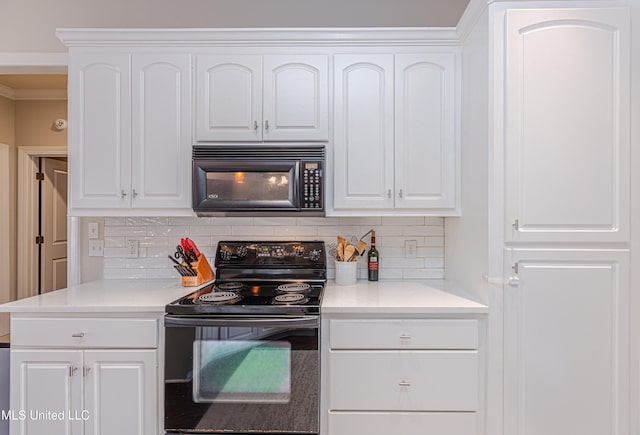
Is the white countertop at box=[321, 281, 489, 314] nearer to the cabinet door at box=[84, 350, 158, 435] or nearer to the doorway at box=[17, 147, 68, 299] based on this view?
the cabinet door at box=[84, 350, 158, 435]

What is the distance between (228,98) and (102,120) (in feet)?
2.28

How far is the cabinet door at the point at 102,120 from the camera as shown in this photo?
7.25 ft

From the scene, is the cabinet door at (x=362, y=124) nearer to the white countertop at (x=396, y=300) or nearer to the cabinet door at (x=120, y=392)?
the white countertop at (x=396, y=300)

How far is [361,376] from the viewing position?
6.04 feet

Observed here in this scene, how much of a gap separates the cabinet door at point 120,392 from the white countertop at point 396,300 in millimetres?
868

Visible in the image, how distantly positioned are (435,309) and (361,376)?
45 centimetres

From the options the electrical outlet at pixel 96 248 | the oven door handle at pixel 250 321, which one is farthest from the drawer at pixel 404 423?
the electrical outlet at pixel 96 248

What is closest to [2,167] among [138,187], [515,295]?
[138,187]

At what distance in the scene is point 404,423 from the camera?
183 cm

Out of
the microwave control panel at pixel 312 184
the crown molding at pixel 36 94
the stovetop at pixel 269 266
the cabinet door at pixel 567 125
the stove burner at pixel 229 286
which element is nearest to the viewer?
the cabinet door at pixel 567 125

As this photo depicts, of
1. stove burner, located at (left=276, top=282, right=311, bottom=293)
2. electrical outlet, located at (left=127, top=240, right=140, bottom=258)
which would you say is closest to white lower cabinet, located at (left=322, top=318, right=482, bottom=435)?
stove burner, located at (left=276, top=282, right=311, bottom=293)

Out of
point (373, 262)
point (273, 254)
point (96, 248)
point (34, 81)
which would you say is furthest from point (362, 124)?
point (34, 81)

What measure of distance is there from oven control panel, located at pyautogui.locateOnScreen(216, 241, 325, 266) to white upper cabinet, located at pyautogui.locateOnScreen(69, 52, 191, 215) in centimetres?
45

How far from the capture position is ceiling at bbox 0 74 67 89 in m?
3.51
